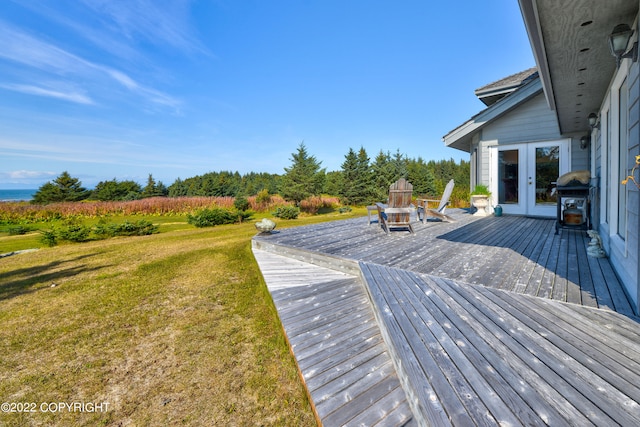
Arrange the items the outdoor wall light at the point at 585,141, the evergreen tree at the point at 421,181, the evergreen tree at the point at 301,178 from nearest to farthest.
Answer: the outdoor wall light at the point at 585,141 < the evergreen tree at the point at 301,178 < the evergreen tree at the point at 421,181

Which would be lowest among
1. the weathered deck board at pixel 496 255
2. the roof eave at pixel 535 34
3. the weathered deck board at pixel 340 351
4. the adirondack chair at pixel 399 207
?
the weathered deck board at pixel 340 351

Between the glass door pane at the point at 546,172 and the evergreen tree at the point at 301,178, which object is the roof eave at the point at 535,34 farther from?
the evergreen tree at the point at 301,178

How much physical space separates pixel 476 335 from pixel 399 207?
13.0 feet

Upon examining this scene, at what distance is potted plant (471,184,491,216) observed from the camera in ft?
25.8

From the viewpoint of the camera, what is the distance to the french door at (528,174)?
23.2 ft

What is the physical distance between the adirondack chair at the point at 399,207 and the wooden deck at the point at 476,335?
5.45ft

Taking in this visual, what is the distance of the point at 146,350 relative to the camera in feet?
8.78

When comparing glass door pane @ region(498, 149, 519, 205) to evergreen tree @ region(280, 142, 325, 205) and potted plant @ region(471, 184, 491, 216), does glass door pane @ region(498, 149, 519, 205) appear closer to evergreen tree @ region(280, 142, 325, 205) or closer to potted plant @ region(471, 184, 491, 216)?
potted plant @ region(471, 184, 491, 216)

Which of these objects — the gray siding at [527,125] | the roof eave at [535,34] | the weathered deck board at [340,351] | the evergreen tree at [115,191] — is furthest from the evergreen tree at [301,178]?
the evergreen tree at [115,191]

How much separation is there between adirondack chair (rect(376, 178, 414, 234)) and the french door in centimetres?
415

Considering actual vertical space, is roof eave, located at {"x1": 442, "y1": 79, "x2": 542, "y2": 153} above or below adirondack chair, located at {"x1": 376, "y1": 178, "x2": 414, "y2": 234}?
above

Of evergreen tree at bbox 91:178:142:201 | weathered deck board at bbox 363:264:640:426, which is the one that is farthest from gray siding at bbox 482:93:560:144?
evergreen tree at bbox 91:178:142:201

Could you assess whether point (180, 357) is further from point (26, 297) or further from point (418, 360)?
point (26, 297)

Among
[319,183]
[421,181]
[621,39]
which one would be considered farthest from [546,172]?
[421,181]
